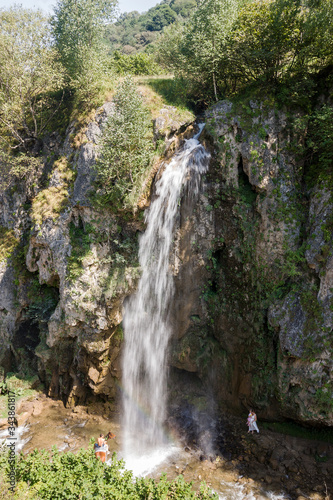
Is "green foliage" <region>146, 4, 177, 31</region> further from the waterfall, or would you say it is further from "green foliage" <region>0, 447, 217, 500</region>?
"green foliage" <region>0, 447, 217, 500</region>

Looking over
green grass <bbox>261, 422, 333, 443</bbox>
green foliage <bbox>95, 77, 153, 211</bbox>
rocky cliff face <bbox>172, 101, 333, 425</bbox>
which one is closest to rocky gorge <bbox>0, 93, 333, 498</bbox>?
rocky cliff face <bbox>172, 101, 333, 425</bbox>

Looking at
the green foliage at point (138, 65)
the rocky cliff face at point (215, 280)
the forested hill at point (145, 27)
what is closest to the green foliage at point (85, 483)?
the rocky cliff face at point (215, 280)

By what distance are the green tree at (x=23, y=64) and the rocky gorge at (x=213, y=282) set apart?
14.0ft

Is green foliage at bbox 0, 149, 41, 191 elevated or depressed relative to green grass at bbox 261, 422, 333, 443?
elevated

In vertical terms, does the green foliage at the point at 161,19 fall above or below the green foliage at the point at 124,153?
above

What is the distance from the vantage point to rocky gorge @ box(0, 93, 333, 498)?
43.8ft

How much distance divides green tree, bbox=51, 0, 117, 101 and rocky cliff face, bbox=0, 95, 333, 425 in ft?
7.74

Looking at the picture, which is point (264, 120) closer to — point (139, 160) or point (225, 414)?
point (139, 160)

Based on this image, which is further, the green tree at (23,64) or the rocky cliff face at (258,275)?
the green tree at (23,64)

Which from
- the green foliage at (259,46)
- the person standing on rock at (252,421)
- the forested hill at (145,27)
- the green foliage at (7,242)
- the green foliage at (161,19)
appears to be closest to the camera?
the green foliage at (259,46)

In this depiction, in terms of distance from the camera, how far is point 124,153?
50.9 ft

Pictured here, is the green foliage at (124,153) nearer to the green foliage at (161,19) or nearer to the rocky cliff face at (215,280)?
the rocky cliff face at (215,280)

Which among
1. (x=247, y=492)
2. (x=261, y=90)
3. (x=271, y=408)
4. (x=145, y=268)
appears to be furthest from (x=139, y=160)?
(x=247, y=492)

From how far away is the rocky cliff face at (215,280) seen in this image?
13.4 meters
